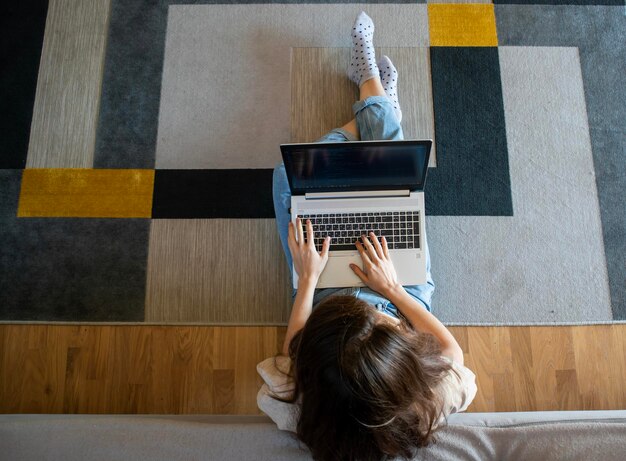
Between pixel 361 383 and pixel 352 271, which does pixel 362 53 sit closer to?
pixel 352 271

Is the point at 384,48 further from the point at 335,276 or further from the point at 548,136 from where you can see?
the point at 335,276

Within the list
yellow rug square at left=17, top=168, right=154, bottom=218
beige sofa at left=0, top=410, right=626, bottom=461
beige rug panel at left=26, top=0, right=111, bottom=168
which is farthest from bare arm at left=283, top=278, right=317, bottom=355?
beige rug panel at left=26, top=0, right=111, bottom=168

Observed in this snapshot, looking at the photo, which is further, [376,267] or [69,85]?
[69,85]

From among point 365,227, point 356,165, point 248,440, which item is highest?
point 356,165

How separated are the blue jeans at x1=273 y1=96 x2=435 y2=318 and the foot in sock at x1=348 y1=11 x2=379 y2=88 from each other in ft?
0.35

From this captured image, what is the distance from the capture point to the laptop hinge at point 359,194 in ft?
3.91

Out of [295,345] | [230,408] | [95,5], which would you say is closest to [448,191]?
[295,345]

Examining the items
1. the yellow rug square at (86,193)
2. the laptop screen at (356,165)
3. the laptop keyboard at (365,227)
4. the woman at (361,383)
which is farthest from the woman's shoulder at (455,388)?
the yellow rug square at (86,193)

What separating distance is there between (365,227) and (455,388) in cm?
45

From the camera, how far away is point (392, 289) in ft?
3.74

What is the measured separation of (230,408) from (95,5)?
1420 millimetres

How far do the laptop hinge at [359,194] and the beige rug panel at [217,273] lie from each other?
0.91ft

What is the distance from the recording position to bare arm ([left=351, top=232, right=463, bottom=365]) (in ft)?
3.56

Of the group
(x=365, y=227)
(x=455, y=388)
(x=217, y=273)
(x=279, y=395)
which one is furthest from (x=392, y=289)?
(x=217, y=273)
